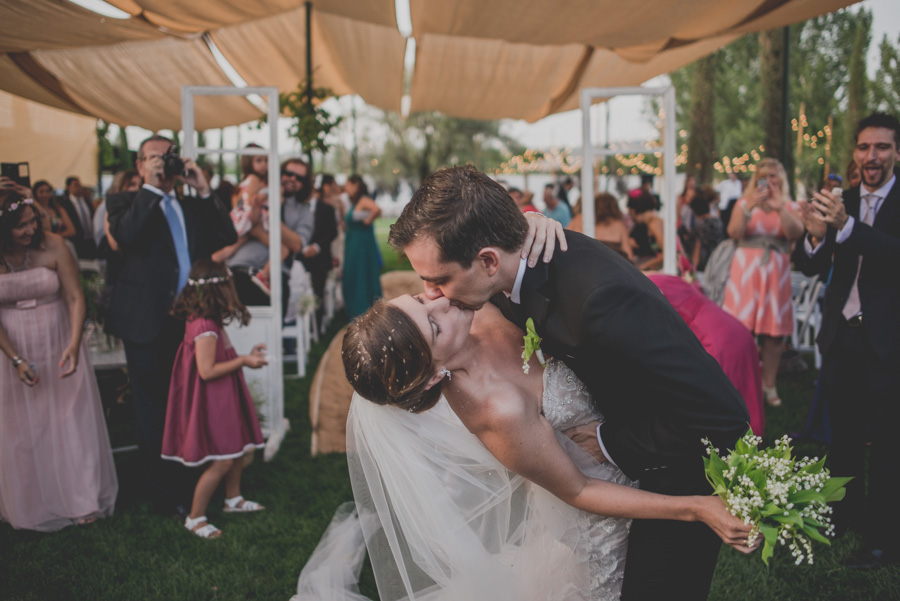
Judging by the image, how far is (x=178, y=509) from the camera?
407 centimetres

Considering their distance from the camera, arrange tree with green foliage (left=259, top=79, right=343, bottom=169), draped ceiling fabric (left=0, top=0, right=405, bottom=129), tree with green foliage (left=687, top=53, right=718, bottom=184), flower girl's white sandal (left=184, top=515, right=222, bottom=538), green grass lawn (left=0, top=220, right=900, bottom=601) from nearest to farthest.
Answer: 1. green grass lawn (left=0, top=220, right=900, bottom=601)
2. flower girl's white sandal (left=184, top=515, right=222, bottom=538)
3. draped ceiling fabric (left=0, top=0, right=405, bottom=129)
4. tree with green foliage (left=259, top=79, right=343, bottom=169)
5. tree with green foliage (left=687, top=53, right=718, bottom=184)

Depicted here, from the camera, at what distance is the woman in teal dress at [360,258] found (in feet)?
30.2

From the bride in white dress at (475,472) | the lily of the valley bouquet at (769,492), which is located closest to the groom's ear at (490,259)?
the bride in white dress at (475,472)

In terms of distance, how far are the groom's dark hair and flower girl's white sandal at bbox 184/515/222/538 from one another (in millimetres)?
2648

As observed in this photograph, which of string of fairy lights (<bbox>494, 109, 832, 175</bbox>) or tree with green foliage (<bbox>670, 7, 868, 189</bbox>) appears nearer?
Result: tree with green foliage (<bbox>670, 7, 868, 189</bbox>)

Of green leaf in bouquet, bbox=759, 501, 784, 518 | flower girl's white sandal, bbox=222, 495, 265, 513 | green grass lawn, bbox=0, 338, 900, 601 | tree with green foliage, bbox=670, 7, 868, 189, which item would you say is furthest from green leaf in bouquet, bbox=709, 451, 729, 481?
tree with green foliage, bbox=670, 7, 868, 189

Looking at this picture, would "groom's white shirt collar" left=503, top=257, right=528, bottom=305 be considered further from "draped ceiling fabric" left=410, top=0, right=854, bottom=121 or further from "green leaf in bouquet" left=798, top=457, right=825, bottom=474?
"draped ceiling fabric" left=410, top=0, right=854, bottom=121

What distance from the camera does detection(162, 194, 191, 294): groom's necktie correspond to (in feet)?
13.4

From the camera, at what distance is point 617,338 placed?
5.82 feet

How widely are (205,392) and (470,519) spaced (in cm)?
218

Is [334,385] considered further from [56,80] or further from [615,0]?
[56,80]

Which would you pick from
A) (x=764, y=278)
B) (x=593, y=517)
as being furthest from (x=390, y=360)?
(x=764, y=278)

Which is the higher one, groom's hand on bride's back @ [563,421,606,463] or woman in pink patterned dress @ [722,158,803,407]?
woman in pink patterned dress @ [722,158,803,407]

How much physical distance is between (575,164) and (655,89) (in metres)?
26.5
